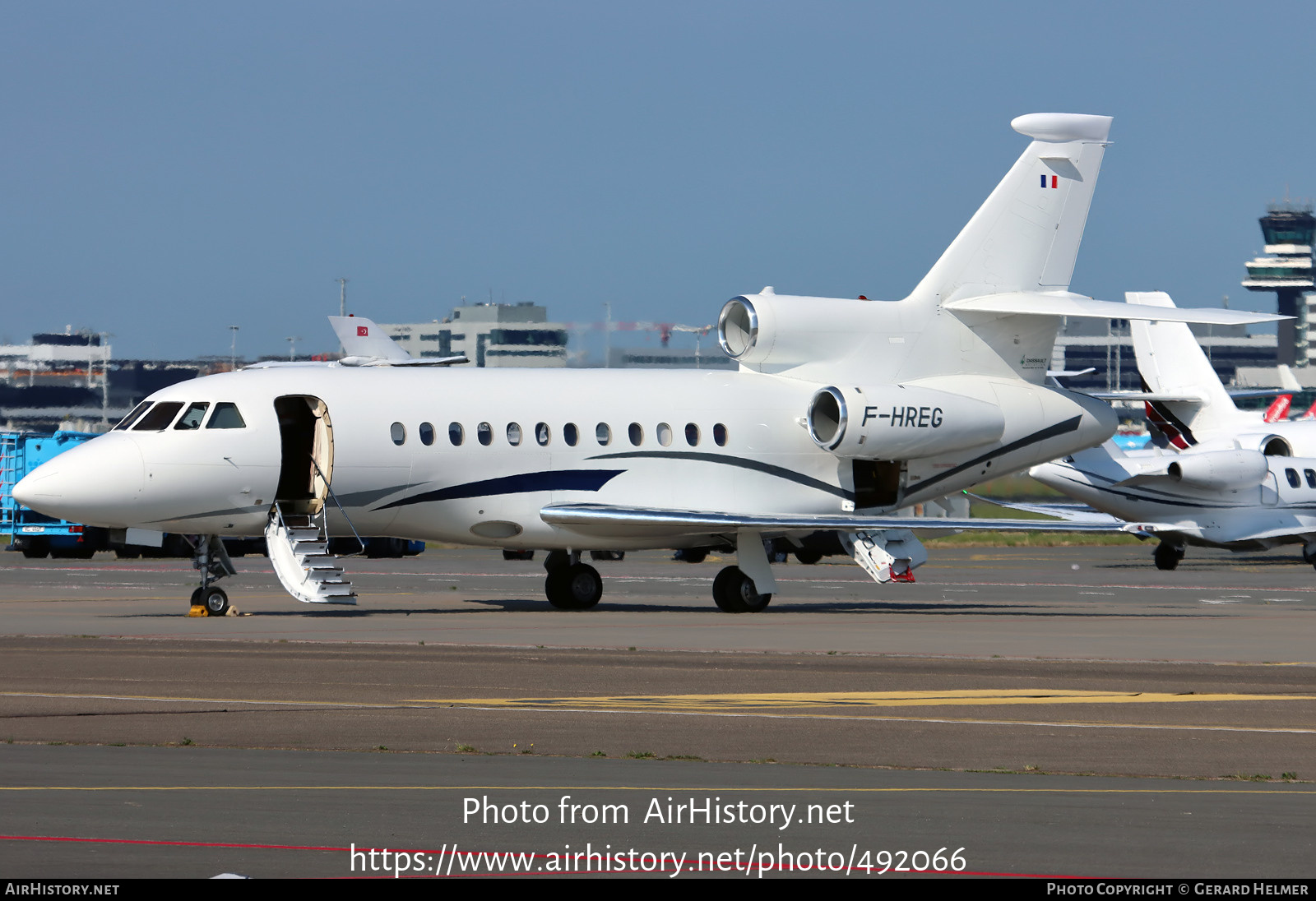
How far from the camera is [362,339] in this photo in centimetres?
5569

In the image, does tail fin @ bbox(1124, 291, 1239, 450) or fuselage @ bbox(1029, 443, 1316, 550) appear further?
tail fin @ bbox(1124, 291, 1239, 450)

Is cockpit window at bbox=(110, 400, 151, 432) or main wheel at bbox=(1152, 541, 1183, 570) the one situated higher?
cockpit window at bbox=(110, 400, 151, 432)

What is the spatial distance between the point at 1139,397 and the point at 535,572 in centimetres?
1671

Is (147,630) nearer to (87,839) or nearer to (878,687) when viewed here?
(878,687)

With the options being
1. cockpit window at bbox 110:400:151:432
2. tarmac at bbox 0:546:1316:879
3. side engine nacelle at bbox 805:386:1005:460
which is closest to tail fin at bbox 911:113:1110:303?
side engine nacelle at bbox 805:386:1005:460

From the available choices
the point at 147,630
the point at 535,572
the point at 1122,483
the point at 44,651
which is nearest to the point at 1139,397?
the point at 1122,483

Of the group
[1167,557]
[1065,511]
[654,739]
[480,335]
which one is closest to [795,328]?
[654,739]

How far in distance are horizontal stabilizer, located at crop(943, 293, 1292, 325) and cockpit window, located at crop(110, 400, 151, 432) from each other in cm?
1511

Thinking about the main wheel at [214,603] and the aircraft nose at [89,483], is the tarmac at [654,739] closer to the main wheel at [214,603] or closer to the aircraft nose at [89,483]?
the main wheel at [214,603]

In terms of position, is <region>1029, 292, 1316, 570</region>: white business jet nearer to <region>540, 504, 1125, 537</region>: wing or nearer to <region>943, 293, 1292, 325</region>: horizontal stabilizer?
<region>943, 293, 1292, 325</region>: horizontal stabilizer

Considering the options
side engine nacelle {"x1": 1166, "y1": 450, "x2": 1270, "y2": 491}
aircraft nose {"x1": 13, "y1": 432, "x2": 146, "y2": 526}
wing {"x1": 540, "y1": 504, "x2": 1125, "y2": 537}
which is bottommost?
side engine nacelle {"x1": 1166, "y1": 450, "x2": 1270, "y2": 491}

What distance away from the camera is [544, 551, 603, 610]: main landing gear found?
105ft

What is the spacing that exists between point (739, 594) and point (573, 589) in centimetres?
302

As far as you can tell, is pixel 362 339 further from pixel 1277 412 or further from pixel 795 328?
pixel 1277 412
